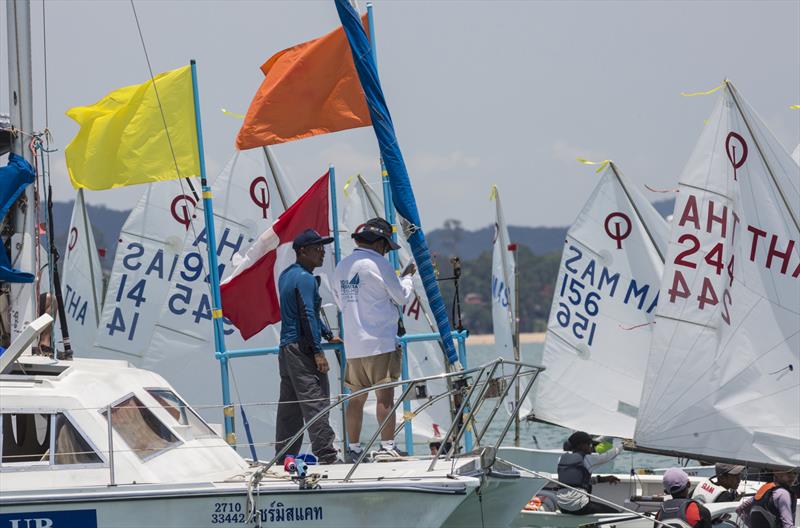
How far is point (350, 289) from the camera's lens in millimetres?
11820

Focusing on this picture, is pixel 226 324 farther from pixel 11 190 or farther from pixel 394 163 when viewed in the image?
pixel 394 163

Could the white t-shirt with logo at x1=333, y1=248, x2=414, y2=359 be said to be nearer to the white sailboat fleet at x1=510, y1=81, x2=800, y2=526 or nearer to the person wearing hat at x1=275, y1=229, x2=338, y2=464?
the person wearing hat at x1=275, y1=229, x2=338, y2=464

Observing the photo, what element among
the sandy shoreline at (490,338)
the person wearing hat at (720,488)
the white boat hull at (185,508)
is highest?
the white boat hull at (185,508)

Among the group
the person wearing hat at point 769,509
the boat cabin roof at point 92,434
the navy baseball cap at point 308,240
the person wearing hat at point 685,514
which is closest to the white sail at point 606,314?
the person wearing hat at point 769,509

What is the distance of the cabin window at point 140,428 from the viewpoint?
10211mm

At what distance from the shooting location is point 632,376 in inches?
916

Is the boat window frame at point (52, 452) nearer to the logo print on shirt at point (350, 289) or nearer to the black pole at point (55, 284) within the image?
the black pole at point (55, 284)

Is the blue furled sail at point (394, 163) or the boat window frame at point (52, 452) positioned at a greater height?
the blue furled sail at point (394, 163)

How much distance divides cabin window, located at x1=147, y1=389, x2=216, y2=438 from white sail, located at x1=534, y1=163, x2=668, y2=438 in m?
12.9

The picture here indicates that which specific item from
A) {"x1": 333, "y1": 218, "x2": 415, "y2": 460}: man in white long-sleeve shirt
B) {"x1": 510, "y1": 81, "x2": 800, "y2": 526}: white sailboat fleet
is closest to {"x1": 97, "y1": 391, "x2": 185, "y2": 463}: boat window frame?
{"x1": 333, "y1": 218, "x2": 415, "y2": 460}: man in white long-sleeve shirt

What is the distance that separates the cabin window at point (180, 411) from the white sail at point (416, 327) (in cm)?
1270

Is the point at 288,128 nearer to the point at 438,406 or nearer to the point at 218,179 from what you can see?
the point at 218,179

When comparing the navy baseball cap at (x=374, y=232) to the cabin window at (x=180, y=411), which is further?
the navy baseball cap at (x=374, y=232)

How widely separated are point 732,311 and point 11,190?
28.9 ft
